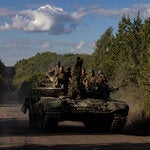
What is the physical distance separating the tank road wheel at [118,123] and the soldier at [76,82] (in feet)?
5.48

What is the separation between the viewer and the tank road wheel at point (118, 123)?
20.7 m

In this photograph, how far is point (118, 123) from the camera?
21.0 m

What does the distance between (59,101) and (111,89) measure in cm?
285

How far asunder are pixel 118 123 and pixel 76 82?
90.0 inches

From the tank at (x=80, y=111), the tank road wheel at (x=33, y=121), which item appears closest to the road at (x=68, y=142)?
the tank at (x=80, y=111)

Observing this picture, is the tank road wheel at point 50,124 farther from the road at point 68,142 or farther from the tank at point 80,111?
the road at point 68,142

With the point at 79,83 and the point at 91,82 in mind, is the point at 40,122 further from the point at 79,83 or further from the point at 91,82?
the point at 91,82

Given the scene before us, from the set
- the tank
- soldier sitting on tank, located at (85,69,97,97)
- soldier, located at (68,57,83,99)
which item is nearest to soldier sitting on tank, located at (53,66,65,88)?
the tank

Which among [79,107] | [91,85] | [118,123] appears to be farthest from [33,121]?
[118,123]

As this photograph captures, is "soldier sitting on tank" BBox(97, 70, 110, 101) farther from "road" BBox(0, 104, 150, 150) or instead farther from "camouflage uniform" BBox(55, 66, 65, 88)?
"road" BBox(0, 104, 150, 150)

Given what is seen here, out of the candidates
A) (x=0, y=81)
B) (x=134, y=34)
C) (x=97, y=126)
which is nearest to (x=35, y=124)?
(x=97, y=126)

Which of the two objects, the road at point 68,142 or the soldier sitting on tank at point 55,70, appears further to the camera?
the soldier sitting on tank at point 55,70

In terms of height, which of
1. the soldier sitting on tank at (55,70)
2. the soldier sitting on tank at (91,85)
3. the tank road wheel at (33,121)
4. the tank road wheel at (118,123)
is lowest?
the tank road wheel at (33,121)

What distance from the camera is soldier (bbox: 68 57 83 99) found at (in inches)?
850
